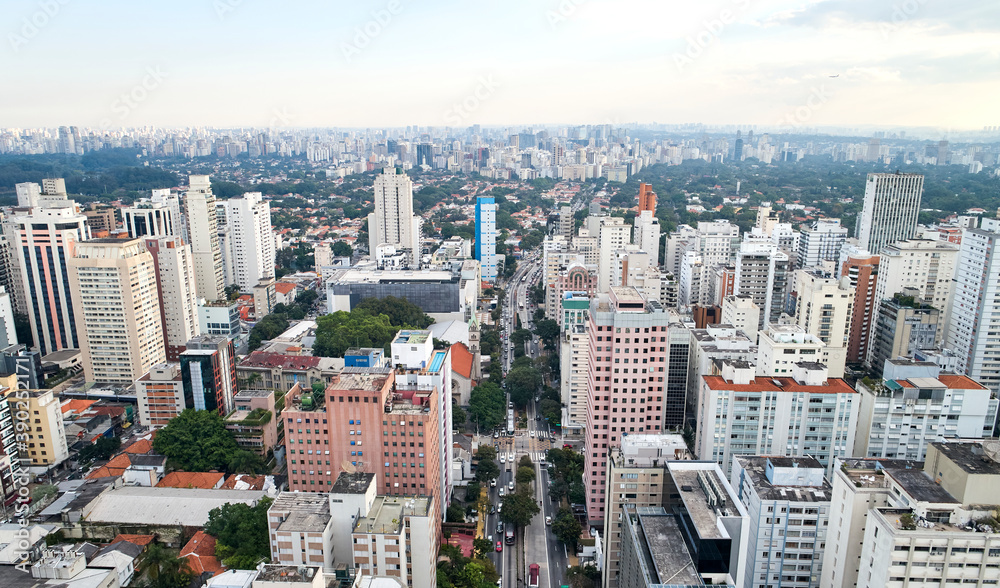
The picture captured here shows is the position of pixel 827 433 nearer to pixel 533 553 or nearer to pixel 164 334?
pixel 533 553

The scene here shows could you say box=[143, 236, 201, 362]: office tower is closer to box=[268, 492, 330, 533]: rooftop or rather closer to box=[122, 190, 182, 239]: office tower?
box=[122, 190, 182, 239]: office tower

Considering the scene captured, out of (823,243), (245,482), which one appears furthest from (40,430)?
(823,243)

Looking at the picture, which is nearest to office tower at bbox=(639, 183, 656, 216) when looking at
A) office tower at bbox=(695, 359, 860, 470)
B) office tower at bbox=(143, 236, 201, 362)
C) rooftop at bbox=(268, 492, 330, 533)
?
office tower at bbox=(143, 236, 201, 362)

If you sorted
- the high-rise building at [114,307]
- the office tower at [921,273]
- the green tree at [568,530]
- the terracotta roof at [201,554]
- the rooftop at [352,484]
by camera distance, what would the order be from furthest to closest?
the office tower at [921,273], the high-rise building at [114,307], the green tree at [568,530], the terracotta roof at [201,554], the rooftop at [352,484]

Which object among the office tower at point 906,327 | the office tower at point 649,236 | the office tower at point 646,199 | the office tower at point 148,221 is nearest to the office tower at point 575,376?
the office tower at point 906,327

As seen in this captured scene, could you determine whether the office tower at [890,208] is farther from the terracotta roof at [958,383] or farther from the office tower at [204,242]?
the office tower at [204,242]

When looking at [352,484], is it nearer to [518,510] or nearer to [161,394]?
[518,510]
